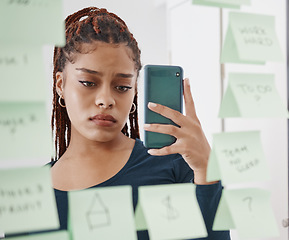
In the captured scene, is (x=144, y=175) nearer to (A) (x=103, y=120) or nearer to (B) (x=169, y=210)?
(A) (x=103, y=120)

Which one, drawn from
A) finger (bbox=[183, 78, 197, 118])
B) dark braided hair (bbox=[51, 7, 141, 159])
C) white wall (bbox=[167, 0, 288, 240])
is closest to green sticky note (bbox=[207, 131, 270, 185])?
finger (bbox=[183, 78, 197, 118])

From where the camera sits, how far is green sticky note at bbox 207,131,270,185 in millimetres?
314

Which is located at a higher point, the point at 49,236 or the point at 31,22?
the point at 31,22

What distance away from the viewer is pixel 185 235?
0.30 metres

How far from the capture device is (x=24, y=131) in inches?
10.4

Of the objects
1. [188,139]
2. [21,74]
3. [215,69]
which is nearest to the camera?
[21,74]

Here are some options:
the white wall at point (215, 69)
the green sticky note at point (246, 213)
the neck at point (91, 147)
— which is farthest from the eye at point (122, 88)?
the white wall at point (215, 69)

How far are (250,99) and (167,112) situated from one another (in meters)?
0.14

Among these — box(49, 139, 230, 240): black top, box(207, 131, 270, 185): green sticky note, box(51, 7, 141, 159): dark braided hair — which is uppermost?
box(51, 7, 141, 159): dark braided hair

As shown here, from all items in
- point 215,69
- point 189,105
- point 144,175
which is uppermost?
point 215,69

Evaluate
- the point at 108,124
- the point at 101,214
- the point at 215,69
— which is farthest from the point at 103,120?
the point at 215,69

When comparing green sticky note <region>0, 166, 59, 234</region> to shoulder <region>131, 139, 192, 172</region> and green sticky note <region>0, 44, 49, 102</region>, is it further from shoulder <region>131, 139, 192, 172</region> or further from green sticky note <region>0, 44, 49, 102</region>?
shoulder <region>131, 139, 192, 172</region>

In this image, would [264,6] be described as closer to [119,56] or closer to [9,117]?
[119,56]

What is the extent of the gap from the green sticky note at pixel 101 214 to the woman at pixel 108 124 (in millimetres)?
135
